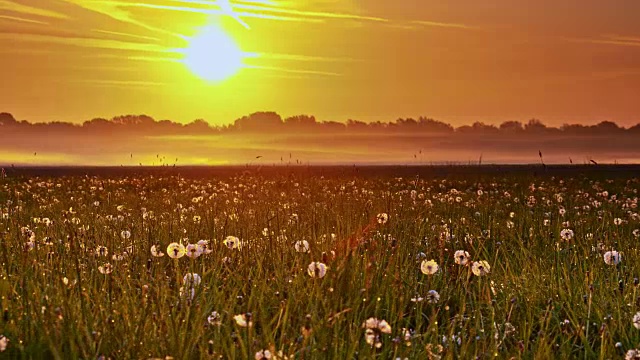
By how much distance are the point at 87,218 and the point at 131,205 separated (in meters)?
4.09

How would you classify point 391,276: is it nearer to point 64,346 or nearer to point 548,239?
point 64,346

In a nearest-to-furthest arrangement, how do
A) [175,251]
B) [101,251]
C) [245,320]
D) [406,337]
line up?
1. [245,320]
2. [406,337]
3. [175,251]
4. [101,251]

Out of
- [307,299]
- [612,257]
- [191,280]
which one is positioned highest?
[612,257]

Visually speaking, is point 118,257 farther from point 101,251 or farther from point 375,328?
point 375,328

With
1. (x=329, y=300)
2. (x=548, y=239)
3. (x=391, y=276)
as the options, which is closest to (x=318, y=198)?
(x=548, y=239)

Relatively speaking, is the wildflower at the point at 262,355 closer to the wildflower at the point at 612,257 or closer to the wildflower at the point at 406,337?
the wildflower at the point at 406,337

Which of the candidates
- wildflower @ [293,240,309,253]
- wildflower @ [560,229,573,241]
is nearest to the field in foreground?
wildflower @ [293,240,309,253]

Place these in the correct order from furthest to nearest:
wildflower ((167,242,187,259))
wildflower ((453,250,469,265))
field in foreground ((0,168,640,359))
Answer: wildflower ((453,250,469,265)) < wildflower ((167,242,187,259)) < field in foreground ((0,168,640,359))

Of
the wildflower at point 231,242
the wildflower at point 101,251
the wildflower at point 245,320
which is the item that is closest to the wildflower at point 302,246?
the wildflower at point 231,242

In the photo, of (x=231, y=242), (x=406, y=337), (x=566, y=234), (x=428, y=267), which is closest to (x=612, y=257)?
(x=566, y=234)

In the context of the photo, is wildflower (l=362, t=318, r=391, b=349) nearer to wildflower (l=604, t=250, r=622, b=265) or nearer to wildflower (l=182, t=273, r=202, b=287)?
wildflower (l=182, t=273, r=202, b=287)

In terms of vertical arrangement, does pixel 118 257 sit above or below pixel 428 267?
below

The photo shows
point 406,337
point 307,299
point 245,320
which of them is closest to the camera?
point 245,320

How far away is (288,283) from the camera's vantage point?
591 centimetres
